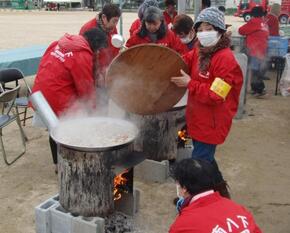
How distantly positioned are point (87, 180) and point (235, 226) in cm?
151

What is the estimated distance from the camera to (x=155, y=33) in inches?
201

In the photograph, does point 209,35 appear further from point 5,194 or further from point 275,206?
point 5,194

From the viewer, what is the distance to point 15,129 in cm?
667

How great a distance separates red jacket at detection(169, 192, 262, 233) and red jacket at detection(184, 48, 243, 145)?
1.30 metres

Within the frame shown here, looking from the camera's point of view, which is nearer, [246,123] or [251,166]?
[251,166]

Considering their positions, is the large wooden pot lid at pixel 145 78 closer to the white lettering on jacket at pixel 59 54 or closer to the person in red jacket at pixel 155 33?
the white lettering on jacket at pixel 59 54

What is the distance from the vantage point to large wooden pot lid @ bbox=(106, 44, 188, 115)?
346 cm

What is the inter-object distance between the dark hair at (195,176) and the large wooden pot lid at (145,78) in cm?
134

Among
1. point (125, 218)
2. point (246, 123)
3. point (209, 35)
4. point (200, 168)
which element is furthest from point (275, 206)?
point (246, 123)

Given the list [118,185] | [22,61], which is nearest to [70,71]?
[118,185]

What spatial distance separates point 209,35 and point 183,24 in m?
1.50

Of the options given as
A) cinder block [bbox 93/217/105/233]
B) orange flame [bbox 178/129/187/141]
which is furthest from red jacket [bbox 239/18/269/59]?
cinder block [bbox 93/217/105/233]

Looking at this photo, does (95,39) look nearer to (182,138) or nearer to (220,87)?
(220,87)

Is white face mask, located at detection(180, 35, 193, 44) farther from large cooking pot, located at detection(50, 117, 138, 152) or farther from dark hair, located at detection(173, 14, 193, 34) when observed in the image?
large cooking pot, located at detection(50, 117, 138, 152)
